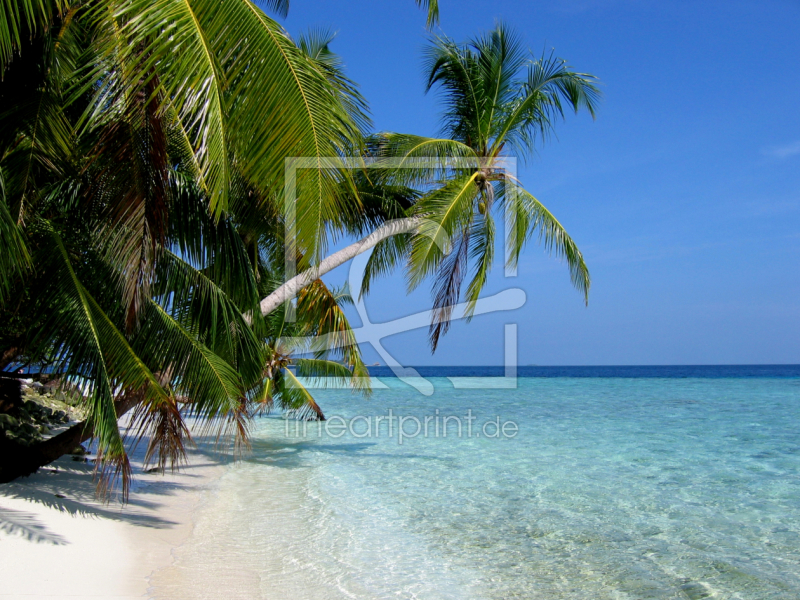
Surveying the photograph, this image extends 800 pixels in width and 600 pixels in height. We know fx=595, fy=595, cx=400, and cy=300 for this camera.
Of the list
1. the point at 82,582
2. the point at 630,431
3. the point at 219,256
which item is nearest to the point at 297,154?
the point at 219,256

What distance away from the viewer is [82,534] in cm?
460

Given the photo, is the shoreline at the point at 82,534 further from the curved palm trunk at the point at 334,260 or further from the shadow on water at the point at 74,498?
the curved palm trunk at the point at 334,260

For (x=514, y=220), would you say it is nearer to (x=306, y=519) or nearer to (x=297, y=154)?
(x=306, y=519)

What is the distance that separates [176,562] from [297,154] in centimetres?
348

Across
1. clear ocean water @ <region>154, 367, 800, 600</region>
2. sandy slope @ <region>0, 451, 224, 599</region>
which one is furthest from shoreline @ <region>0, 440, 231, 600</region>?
clear ocean water @ <region>154, 367, 800, 600</region>

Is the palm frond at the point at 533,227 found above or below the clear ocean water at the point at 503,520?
above

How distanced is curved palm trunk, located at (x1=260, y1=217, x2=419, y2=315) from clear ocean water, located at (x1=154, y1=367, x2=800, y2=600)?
7.56 feet

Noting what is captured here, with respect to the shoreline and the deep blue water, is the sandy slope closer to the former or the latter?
the shoreline

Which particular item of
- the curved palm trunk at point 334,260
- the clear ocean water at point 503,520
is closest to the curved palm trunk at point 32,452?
the clear ocean water at point 503,520

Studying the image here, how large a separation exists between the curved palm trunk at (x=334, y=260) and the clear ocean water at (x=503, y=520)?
2.31 m

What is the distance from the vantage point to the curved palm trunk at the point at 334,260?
6266mm

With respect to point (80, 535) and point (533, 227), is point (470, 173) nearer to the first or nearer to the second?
point (533, 227)

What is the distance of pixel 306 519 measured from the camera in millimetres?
6328

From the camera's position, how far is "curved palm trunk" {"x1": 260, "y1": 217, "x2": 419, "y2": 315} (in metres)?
6.27
